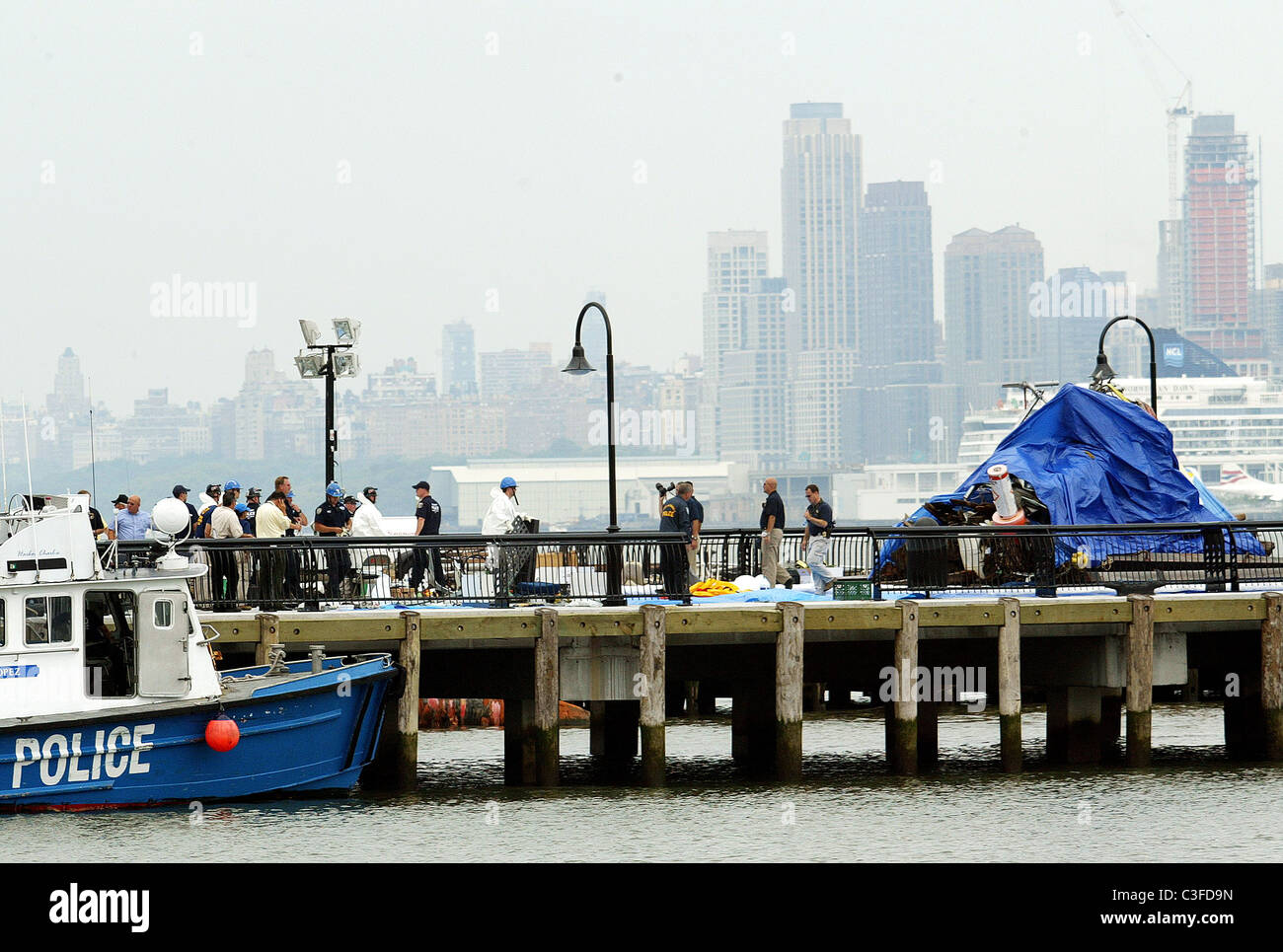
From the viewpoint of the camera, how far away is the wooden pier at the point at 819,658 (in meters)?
21.2

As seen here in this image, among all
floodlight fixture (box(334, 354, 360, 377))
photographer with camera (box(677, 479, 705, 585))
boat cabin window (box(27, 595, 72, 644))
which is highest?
floodlight fixture (box(334, 354, 360, 377))

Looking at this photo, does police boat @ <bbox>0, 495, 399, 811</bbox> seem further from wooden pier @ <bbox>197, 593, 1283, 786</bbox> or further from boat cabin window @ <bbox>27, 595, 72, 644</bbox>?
wooden pier @ <bbox>197, 593, 1283, 786</bbox>

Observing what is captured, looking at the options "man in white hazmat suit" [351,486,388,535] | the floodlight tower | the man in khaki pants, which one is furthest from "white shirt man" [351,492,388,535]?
the man in khaki pants

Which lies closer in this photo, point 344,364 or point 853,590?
point 853,590

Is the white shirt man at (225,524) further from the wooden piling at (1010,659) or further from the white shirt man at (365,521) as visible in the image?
the wooden piling at (1010,659)

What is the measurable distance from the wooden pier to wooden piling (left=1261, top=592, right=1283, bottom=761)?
0.06 ft

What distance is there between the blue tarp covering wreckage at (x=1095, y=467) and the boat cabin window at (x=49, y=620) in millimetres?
12598

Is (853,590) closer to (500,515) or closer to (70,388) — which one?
(500,515)

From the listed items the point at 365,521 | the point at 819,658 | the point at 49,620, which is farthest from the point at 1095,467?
the point at 49,620

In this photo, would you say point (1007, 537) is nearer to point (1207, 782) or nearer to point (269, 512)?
point (1207, 782)

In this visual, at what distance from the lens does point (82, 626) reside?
19.3 m

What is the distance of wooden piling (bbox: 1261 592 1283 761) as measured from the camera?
73.8 feet

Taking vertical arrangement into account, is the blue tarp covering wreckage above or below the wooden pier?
above

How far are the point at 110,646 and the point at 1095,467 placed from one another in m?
15.5
